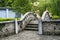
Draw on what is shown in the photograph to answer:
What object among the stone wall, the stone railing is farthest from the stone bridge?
the stone wall

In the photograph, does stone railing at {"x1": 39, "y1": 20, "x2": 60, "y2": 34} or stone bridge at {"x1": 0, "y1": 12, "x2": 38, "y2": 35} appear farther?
stone railing at {"x1": 39, "y1": 20, "x2": 60, "y2": 34}

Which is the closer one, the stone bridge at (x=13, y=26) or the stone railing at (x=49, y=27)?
the stone bridge at (x=13, y=26)

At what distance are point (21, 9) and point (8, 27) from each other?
28.7 feet

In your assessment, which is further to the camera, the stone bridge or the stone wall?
the stone wall

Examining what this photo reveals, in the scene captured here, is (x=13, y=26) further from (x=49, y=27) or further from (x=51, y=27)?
(x=51, y=27)

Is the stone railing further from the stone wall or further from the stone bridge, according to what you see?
the stone bridge

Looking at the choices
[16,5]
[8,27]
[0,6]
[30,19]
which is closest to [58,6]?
[30,19]

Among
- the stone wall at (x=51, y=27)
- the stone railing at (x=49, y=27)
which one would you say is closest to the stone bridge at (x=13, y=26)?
the stone railing at (x=49, y=27)

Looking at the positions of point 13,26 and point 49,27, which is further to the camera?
point 13,26

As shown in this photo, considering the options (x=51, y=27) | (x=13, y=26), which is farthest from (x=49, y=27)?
(x=13, y=26)

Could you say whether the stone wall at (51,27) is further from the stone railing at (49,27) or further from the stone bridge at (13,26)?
the stone bridge at (13,26)

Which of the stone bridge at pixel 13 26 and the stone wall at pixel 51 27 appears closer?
the stone bridge at pixel 13 26

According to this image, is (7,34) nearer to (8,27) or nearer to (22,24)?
(8,27)

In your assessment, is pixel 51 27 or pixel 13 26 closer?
pixel 51 27
